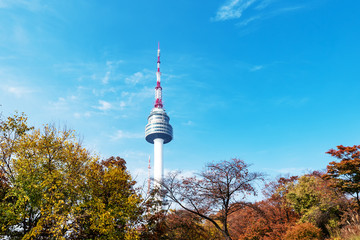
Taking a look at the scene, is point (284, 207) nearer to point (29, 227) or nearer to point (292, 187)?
point (292, 187)

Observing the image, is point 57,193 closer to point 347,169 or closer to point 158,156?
point 347,169

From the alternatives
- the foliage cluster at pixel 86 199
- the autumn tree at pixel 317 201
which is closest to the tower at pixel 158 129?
the autumn tree at pixel 317 201

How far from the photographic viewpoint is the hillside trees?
1523 cm

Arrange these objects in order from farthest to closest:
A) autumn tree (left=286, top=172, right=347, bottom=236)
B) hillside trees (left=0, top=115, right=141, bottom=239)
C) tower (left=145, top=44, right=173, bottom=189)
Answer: tower (left=145, top=44, right=173, bottom=189) → autumn tree (left=286, top=172, right=347, bottom=236) → hillside trees (left=0, top=115, right=141, bottom=239)

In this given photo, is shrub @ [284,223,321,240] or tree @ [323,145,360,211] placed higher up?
tree @ [323,145,360,211]

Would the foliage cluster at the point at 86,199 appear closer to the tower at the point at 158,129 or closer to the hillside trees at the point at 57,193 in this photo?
the hillside trees at the point at 57,193

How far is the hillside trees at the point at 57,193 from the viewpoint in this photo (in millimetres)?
15234

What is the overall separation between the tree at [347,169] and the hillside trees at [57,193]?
18.4m

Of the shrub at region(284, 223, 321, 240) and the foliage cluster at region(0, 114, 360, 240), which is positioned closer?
the foliage cluster at region(0, 114, 360, 240)

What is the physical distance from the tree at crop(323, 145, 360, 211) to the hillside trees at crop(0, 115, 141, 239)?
18438 millimetres

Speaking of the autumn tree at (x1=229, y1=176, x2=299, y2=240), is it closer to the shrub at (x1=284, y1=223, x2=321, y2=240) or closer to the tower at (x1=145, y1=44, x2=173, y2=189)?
the shrub at (x1=284, y1=223, x2=321, y2=240)

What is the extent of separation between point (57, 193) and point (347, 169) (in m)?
23.9

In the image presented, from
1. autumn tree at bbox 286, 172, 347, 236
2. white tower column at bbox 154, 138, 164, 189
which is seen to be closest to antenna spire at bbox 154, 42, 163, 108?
white tower column at bbox 154, 138, 164, 189

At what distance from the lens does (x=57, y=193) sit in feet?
51.3
